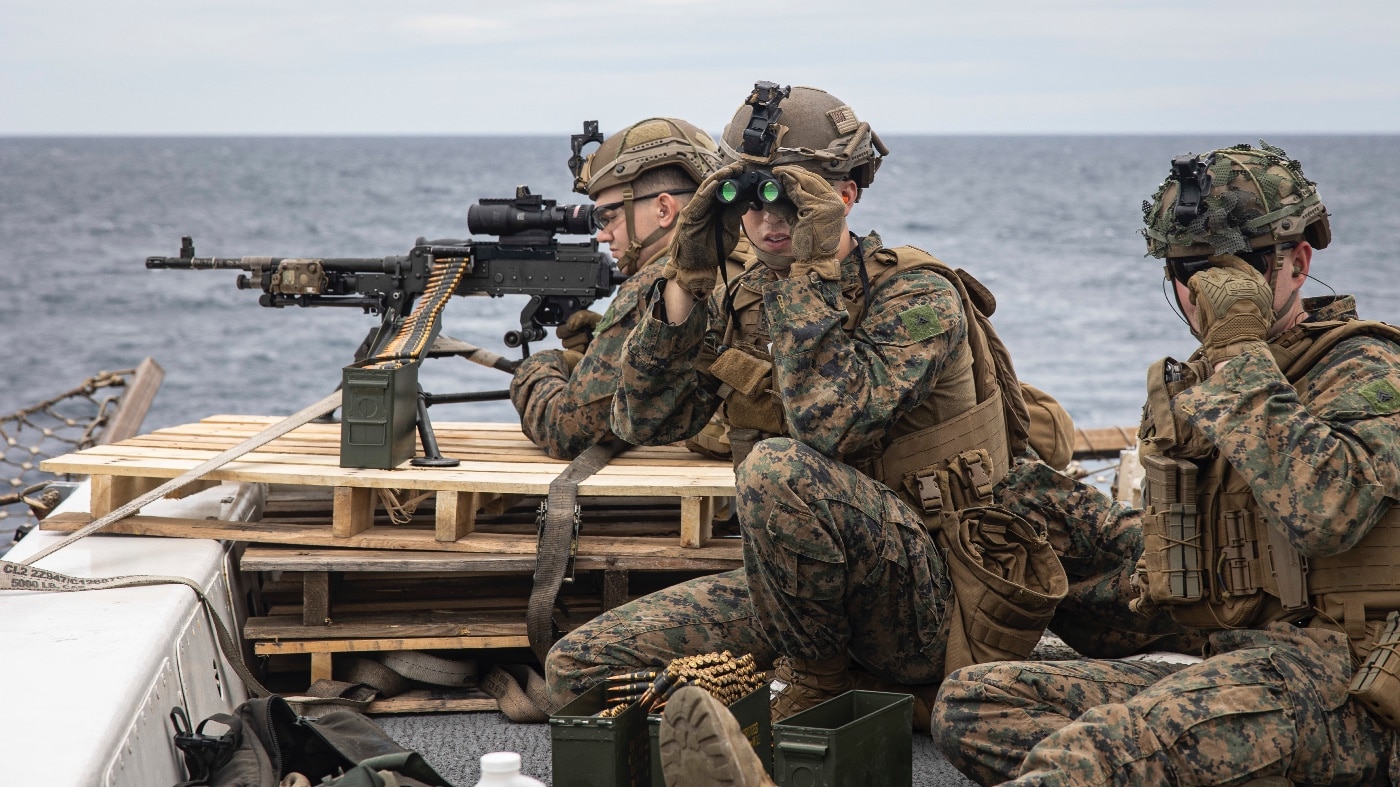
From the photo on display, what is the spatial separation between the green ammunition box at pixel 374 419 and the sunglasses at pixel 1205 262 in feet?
8.90

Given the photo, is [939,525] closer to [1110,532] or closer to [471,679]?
[1110,532]

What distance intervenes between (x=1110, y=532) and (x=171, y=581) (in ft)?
9.61

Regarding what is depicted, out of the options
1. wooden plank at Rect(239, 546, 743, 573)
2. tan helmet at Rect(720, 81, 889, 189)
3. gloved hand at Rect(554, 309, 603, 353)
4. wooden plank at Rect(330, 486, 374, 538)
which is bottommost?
wooden plank at Rect(239, 546, 743, 573)

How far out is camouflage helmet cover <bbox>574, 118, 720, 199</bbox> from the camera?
17.9 feet

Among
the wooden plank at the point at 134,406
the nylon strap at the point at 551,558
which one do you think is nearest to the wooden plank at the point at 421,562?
the nylon strap at the point at 551,558

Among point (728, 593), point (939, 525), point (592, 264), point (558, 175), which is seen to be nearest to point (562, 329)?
point (592, 264)

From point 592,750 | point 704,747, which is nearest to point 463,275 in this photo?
point 592,750

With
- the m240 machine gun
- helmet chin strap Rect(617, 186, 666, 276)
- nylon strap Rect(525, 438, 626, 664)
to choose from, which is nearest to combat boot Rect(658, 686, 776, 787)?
nylon strap Rect(525, 438, 626, 664)

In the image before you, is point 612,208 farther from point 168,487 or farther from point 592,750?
point 592,750

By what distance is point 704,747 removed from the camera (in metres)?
2.93

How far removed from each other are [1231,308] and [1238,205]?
31 centimetres

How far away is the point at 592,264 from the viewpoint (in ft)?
20.2

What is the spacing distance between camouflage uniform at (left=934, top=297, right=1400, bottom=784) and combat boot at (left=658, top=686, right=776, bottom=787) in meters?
0.68

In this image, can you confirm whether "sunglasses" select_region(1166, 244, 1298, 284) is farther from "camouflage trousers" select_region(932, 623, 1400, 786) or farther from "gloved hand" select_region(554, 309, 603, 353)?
"gloved hand" select_region(554, 309, 603, 353)
